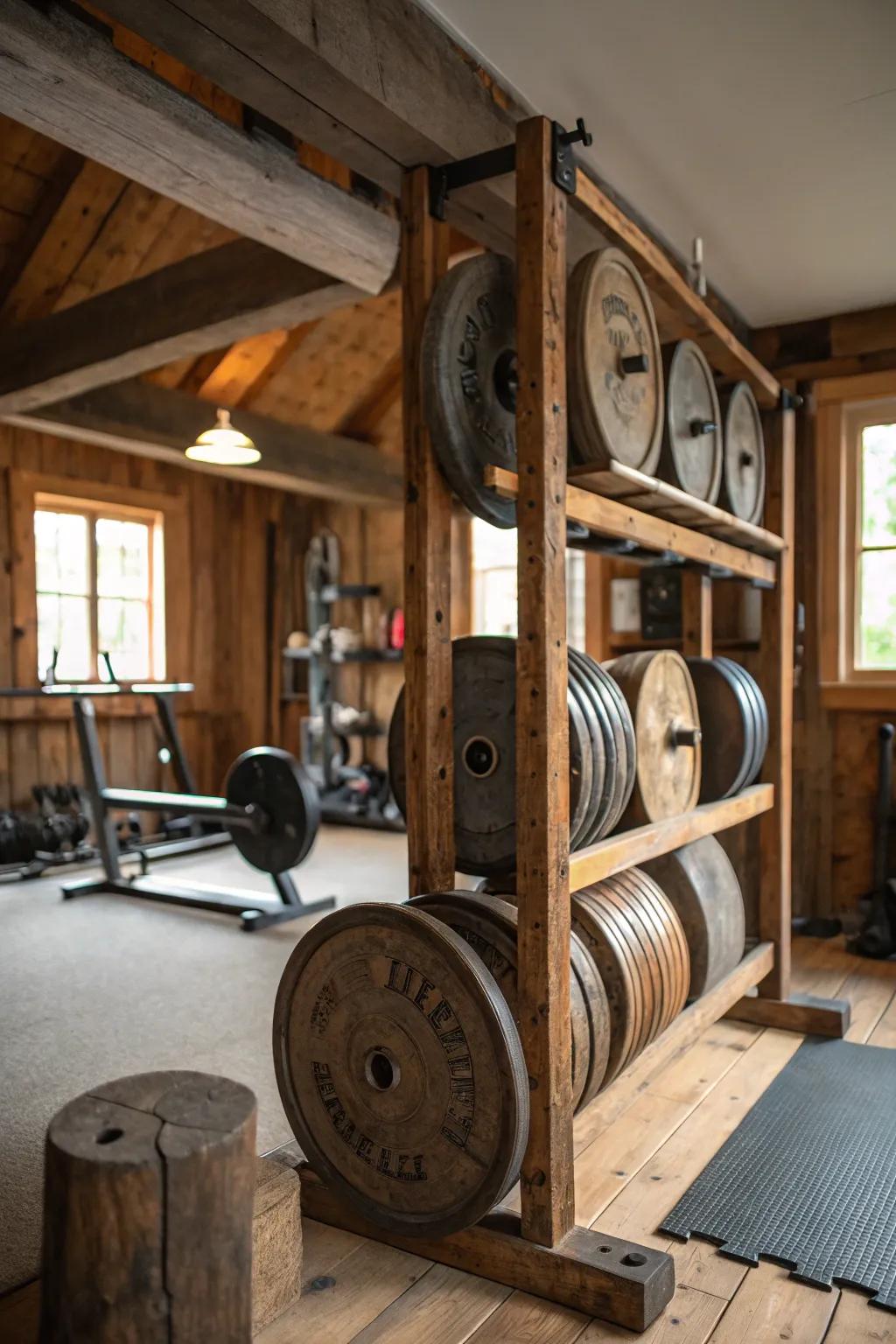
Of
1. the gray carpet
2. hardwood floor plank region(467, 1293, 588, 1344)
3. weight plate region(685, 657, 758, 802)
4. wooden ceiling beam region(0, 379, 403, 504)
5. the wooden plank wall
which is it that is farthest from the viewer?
the wooden plank wall

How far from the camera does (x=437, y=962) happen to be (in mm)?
2000

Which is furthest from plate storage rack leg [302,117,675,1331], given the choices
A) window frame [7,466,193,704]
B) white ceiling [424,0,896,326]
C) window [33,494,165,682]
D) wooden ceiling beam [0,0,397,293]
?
window frame [7,466,193,704]

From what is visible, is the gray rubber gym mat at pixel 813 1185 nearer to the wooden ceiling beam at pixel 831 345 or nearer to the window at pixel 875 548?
the window at pixel 875 548

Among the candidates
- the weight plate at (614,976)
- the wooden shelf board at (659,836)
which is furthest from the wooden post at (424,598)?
the weight plate at (614,976)

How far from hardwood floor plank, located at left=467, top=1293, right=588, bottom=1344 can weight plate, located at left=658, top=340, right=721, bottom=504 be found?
203cm

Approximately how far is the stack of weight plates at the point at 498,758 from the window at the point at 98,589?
4.61 m

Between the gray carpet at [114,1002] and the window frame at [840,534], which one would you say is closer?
the gray carpet at [114,1002]

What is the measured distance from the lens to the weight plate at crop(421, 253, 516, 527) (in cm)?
218

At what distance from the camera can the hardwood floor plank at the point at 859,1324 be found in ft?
6.09

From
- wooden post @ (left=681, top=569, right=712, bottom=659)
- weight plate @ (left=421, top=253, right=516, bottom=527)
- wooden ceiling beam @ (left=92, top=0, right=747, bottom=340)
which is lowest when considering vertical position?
wooden post @ (left=681, top=569, right=712, bottom=659)

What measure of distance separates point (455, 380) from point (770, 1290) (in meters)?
1.94

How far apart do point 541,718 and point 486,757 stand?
1.25ft

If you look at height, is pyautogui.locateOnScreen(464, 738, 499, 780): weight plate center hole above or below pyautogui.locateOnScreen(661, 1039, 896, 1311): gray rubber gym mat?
above

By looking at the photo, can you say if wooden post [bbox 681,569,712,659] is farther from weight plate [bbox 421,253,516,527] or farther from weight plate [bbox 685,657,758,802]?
weight plate [bbox 421,253,516,527]
